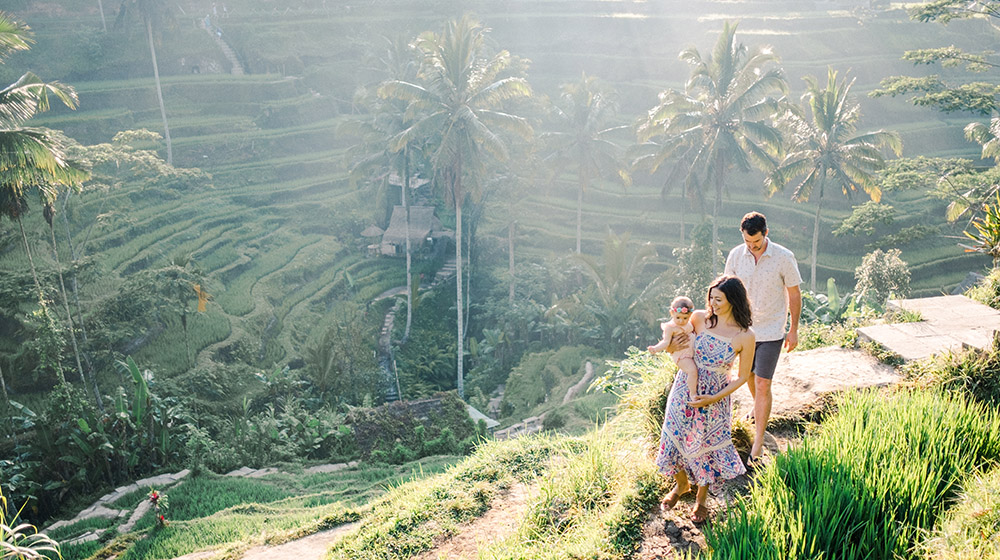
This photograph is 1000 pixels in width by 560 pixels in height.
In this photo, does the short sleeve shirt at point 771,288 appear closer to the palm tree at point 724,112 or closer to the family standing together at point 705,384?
the family standing together at point 705,384

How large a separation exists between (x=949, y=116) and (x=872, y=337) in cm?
3018

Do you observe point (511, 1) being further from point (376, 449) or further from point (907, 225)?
point (376, 449)

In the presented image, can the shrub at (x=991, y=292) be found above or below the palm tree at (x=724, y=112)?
below

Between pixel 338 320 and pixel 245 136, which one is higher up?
pixel 245 136

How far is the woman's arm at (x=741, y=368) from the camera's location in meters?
3.56

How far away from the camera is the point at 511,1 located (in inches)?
1692

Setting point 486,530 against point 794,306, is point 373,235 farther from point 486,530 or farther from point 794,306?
point 794,306

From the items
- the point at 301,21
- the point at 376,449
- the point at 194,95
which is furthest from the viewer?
the point at 301,21

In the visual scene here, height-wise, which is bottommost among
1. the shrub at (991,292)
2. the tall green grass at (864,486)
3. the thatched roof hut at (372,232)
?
the thatched roof hut at (372,232)

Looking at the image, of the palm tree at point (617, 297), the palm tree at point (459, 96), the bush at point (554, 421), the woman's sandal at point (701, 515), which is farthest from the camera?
the palm tree at point (617, 297)

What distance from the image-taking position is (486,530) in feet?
14.9

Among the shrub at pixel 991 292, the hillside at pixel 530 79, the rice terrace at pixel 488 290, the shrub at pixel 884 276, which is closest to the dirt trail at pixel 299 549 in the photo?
the rice terrace at pixel 488 290

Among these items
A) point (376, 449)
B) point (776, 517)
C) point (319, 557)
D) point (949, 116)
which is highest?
point (949, 116)

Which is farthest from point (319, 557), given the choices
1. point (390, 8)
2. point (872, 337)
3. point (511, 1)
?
point (511, 1)
